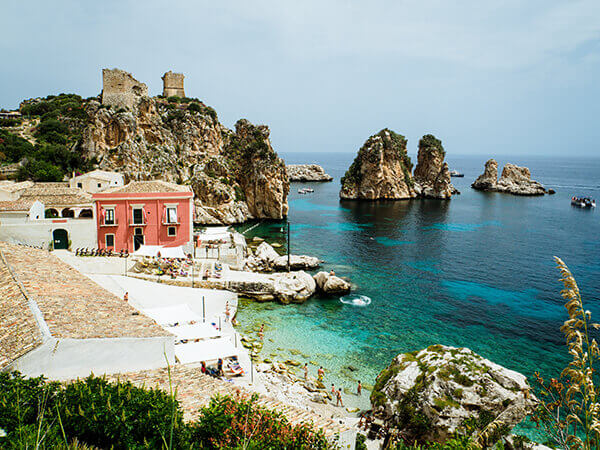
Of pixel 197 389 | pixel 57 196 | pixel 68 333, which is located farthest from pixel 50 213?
pixel 197 389

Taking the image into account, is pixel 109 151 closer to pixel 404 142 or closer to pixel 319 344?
pixel 319 344

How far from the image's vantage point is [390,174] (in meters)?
85.8

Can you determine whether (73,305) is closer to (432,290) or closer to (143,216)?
(143,216)

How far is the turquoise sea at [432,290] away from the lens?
20641 mm

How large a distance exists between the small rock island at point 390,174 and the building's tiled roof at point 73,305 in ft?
234

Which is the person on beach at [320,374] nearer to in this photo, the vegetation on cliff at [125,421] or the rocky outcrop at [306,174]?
the vegetation on cliff at [125,421]

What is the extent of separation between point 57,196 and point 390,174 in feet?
226

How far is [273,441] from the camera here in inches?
317

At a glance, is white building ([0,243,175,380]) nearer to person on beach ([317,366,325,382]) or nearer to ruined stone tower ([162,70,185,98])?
person on beach ([317,366,325,382])

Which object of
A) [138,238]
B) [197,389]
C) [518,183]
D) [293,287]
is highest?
[518,183]

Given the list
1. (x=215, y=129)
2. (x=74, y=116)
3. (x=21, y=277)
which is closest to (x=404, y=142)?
(x=215, y=129)

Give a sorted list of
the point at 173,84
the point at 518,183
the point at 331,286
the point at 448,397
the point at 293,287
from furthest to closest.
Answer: the point at 518,183, the point at 173,84, the point at 331,286, the point at 293,287, the point at 448,397

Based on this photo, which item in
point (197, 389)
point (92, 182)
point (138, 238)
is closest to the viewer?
point (197, 389)

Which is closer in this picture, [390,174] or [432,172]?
[390,174]
